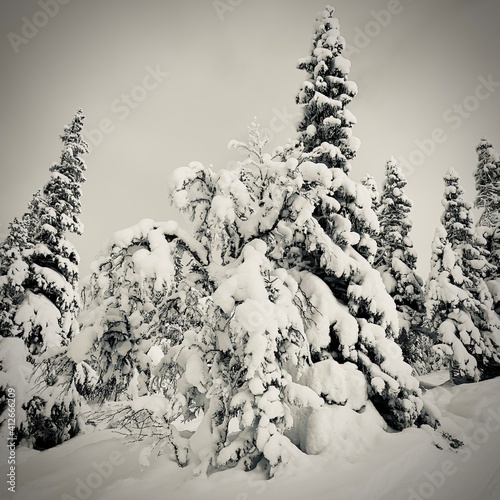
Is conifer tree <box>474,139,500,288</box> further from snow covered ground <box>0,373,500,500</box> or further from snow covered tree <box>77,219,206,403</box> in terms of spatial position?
snow covered tree <box>77,219,206,403</box>

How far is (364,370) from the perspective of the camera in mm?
8117

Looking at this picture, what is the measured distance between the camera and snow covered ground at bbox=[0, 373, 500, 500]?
544cm

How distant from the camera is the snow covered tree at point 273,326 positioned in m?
5.77

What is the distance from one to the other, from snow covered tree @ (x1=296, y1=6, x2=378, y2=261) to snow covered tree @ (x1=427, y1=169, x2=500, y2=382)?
8.60m

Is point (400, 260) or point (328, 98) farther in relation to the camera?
point (400, 260)

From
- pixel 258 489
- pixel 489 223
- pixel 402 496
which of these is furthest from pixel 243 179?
pixel 489 223

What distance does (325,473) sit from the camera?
229 inches

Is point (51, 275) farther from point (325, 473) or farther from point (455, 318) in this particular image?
point (455, 318)

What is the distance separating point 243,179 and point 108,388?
638 centimetres

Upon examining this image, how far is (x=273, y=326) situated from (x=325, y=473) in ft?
9.44

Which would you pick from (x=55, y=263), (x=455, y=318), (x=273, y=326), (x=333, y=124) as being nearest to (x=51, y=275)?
(x=55, y=263)

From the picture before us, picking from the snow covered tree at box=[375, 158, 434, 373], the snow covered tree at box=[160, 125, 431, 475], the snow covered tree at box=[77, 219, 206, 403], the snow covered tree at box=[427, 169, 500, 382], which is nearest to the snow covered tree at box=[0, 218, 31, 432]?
the snow covered tree at box=[77, 219, 206, 403]

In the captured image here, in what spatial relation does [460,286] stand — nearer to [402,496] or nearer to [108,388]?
[402,496]

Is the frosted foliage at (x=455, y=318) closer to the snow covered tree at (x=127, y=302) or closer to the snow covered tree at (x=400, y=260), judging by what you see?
the snow covered tree at (x=400, y=260)
